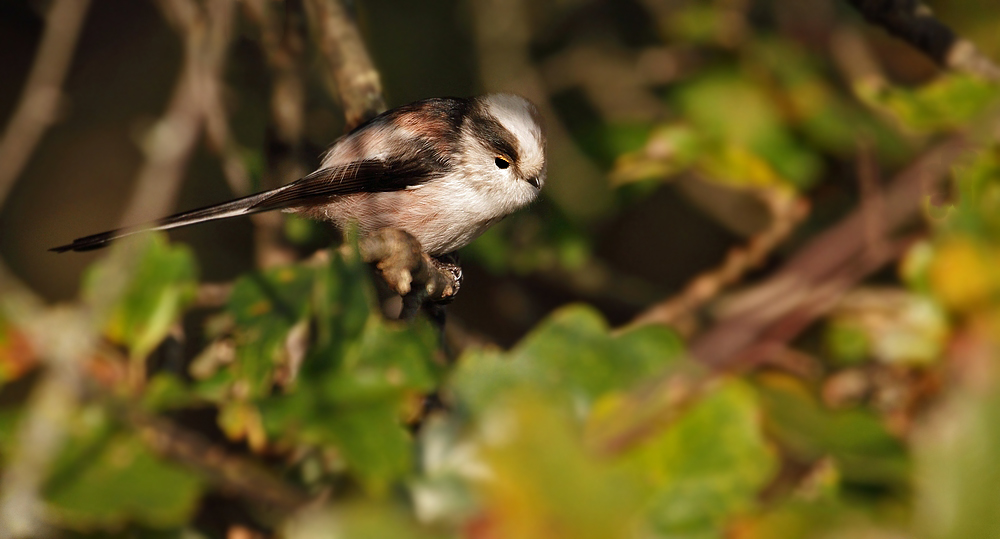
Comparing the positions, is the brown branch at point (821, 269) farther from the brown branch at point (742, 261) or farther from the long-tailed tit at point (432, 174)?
the long-tailed tit at point (432, 174)

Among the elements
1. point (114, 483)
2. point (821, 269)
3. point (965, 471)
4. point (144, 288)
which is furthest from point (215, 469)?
point (821, 269)

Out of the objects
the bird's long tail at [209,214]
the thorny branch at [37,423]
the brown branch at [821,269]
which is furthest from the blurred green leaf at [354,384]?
the bird's long tail at [209,214]

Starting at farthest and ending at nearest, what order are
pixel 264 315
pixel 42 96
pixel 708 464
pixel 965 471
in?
pixel 42 96 → pixel 264 315 → pixel 708 464 → pixel 965 471

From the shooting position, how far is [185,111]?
199 cm

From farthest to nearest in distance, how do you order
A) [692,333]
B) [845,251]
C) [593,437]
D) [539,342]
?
1. [692,333]
2. [845,251]
3. [539,342]
4. [593,437]

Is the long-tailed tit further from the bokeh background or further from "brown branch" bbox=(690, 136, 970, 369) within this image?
"brown branch" bbox=(690, 136, 970, 369)

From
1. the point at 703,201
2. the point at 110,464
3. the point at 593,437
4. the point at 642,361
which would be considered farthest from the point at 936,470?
the point at 703,201

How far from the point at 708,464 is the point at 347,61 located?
2220 mm

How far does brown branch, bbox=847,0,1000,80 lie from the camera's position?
268 cm

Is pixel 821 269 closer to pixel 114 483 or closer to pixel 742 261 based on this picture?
pixel 114 483

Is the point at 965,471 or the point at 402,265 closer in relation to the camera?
the point at 965,471

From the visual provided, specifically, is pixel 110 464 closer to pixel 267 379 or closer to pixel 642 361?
pixel 267 379

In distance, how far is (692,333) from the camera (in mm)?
3125

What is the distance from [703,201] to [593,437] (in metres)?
3.42
